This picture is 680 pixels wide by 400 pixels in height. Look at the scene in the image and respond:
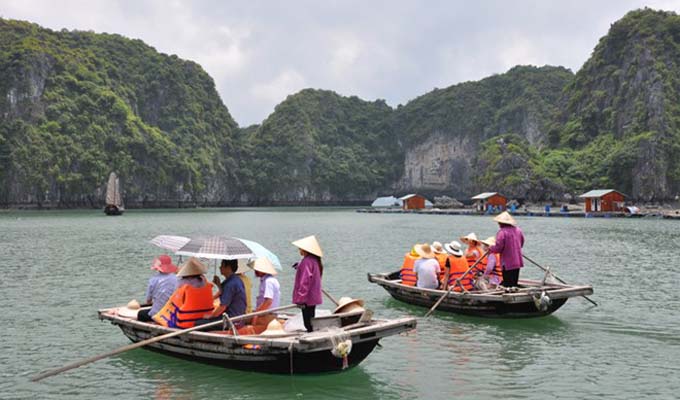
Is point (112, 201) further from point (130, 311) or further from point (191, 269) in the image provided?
point (191, 269)

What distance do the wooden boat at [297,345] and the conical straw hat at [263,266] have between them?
4.00 feet

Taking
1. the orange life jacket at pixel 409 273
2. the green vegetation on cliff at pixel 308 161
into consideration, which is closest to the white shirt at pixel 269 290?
the orange life jacket at pixel 409 273

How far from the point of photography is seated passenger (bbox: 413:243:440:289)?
14648 millimetres

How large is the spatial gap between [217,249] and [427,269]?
20.5 ft

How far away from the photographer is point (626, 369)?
33.6 feet

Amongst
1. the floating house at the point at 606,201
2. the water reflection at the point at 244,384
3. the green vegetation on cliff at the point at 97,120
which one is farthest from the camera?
the green vegetation on cliff at the point at 97,120

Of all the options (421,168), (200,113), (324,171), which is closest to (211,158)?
(200,113)

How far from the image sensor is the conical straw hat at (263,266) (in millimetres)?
10195

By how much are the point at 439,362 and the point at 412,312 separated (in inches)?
175

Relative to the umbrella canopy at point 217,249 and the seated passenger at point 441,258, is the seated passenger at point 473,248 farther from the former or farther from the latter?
the umbrella canopy at point 217,249

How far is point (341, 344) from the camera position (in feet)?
28.6

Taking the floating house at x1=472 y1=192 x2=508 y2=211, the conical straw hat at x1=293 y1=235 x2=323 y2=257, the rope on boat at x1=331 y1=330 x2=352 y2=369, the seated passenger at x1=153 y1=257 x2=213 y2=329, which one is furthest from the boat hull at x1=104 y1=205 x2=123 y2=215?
the rope on boat at x1=331 y1=330 x2=352 y2=369

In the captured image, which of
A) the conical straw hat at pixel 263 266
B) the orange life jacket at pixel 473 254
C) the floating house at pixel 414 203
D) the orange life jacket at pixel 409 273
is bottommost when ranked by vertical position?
the orange life jacket at pixel 409 273

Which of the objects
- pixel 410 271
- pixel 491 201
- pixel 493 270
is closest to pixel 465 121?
pixel 491 201
